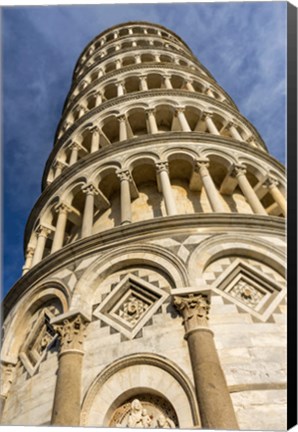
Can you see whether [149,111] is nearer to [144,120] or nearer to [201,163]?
[144,120]

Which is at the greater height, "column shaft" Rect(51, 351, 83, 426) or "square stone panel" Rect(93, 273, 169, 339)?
"square stone panel" Rect(93, 273, 169, 339)

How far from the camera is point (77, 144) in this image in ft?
46.6

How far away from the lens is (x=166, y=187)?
975cm

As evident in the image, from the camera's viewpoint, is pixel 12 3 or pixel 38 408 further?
pixel 12 3

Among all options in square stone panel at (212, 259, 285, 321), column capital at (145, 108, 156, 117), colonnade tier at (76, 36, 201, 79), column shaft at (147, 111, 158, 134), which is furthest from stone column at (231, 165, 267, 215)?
colonnade tier at (76, 36, 201, 79)

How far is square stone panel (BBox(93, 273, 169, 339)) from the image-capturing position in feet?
22.9

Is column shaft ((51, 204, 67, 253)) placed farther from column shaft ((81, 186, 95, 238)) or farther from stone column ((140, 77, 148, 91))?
stone column ((140, 77, 148, 91))

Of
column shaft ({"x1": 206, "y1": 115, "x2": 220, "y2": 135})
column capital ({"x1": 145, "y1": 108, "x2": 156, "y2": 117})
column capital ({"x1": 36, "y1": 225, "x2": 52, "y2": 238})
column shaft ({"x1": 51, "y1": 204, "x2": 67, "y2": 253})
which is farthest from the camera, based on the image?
column capital ({"x1": 145, "y1": 108, "x2": 156, "y2": 117})

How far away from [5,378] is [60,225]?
13.1 feet

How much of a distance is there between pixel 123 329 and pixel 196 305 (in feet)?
4.32

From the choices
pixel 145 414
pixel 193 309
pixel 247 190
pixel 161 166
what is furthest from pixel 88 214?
pixel 145 414

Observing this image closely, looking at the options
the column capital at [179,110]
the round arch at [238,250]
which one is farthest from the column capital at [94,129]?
the round arch at [238,250]

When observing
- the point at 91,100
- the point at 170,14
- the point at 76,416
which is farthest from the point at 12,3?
the point at 91,100

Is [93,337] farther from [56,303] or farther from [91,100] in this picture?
[91,100]
